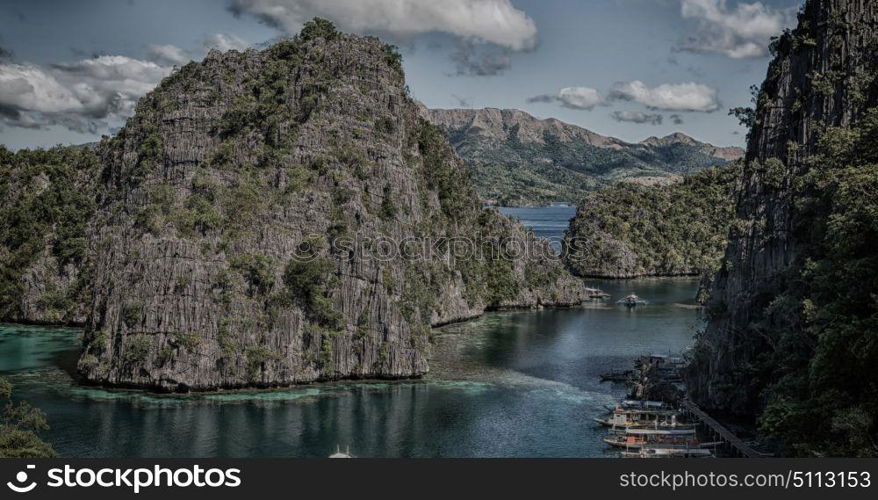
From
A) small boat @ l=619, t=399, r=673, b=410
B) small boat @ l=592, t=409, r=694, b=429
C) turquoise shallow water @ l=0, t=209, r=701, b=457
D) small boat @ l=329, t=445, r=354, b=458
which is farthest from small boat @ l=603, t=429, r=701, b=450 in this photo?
small boat @ l=329, t=445, r=354, b=458

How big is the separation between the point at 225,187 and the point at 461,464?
6338 centimetres

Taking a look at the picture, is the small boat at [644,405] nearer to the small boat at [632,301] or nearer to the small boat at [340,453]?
the small boat at [340,453]

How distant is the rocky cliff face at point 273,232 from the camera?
77.4 metres

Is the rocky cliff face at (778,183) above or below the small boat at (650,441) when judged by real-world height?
above

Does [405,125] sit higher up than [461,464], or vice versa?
[405,125]

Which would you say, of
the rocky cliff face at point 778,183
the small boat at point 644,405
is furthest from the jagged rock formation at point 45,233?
the rocky cliff face at point 778,183

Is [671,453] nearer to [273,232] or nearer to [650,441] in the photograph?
[650,441]

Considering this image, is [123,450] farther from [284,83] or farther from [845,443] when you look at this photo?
[284,83]

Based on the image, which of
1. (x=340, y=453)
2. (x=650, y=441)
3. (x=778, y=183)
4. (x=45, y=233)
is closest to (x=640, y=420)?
(x=650, y=441)

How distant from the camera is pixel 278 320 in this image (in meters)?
80.3

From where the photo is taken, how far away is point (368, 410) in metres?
72.1

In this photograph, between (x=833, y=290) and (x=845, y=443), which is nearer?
(x=845, y=443)

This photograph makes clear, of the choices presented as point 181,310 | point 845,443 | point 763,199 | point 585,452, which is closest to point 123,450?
point 181,310

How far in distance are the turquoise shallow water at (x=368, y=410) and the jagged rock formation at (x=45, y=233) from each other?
418 inches
